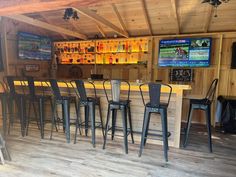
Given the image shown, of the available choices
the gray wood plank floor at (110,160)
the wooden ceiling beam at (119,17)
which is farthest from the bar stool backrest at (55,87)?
the wooden ceiling beam at (119,17)

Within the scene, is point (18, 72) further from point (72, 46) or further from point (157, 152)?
point (157, 152)

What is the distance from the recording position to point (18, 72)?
16.6 feet

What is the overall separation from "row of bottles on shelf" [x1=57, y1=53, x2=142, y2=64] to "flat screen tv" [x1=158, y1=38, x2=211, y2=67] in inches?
28.8

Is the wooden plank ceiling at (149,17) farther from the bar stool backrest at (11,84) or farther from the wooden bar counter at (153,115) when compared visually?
the wooden bar counter at (153,115)

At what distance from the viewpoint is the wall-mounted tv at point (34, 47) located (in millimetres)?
5070

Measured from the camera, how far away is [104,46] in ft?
18.4

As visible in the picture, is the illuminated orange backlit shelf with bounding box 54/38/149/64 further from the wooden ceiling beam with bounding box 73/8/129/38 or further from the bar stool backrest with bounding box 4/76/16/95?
the bar stool backrest with bounding box 4/76/16/95

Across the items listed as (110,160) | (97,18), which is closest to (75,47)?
(97,18)

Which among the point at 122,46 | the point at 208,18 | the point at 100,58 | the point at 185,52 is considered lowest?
the point at 100,58

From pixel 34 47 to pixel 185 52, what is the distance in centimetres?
426

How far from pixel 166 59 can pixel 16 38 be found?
406 cm

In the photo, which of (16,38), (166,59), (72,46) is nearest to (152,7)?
(166,59)

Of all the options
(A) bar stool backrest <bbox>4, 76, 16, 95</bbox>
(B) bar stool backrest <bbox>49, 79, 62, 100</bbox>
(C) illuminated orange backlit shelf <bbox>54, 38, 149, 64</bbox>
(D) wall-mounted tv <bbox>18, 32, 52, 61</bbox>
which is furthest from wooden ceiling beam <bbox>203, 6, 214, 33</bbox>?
(D) wall-mounted tv <bbox>18, 32, 52, 61</bbox>

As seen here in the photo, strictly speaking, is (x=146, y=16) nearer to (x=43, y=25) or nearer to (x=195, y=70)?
(x=195, y=70)
